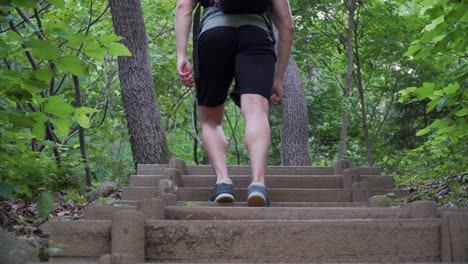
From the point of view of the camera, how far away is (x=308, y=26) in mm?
16500

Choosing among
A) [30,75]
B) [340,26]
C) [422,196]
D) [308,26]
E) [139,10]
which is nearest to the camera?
[30,75]

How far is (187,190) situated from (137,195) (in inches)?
16.9

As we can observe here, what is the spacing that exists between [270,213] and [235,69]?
143 centimetres

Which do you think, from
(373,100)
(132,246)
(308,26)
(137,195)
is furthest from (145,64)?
(373,100)

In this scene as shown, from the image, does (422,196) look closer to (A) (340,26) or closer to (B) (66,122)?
(B) (66,122)

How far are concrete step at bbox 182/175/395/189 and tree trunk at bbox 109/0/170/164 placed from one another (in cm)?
247

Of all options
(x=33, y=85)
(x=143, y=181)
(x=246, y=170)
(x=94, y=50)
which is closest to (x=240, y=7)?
(x=94, y=50)

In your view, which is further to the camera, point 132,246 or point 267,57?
point 267,57

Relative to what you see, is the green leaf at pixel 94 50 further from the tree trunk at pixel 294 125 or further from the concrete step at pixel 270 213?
the tree trunk at pixel 294 125

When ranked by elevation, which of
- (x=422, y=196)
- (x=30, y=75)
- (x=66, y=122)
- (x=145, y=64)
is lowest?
(x=422, y=196)

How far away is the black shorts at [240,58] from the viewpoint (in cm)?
498

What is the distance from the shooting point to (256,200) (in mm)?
4562

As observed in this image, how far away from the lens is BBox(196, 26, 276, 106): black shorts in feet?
16.3

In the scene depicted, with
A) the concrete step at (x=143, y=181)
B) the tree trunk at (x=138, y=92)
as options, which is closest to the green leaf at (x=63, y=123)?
the concrete step at (x=143, y=181)
